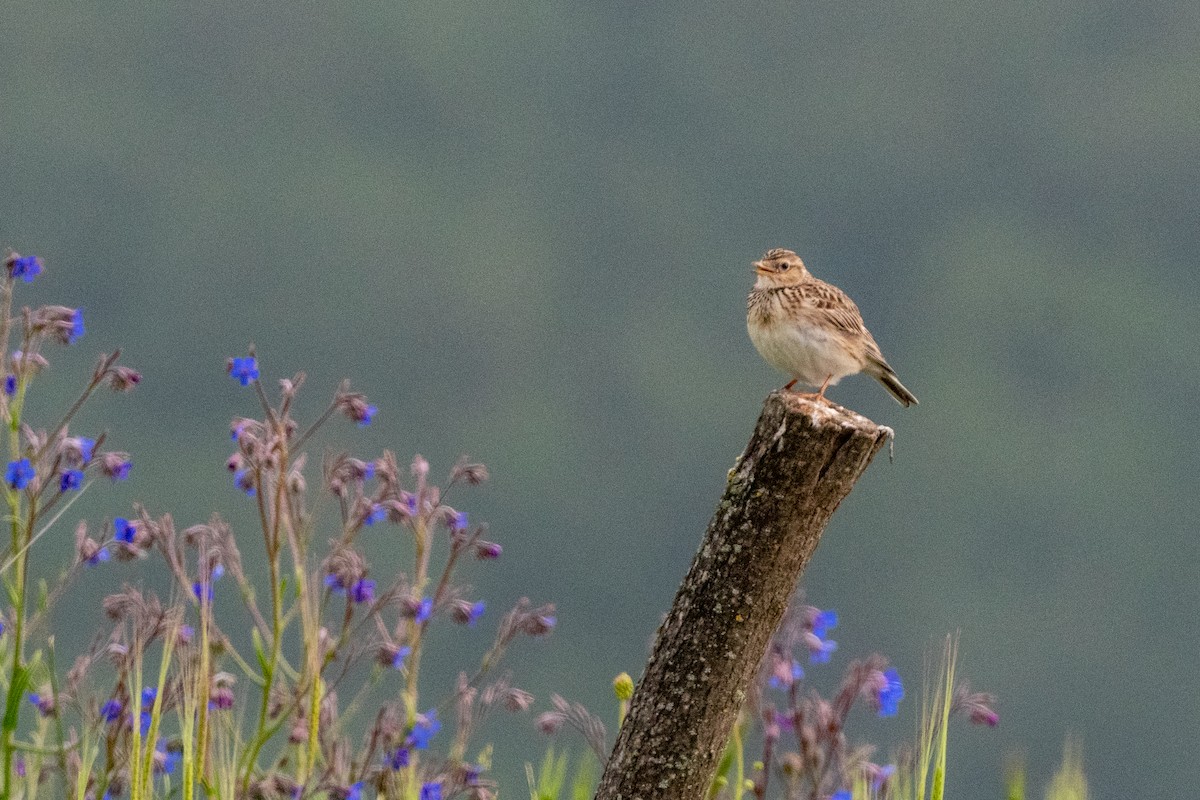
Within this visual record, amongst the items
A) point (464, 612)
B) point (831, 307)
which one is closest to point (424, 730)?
point (464, 612)

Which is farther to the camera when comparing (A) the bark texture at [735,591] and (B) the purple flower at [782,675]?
(B) the purple flower at [782,675]

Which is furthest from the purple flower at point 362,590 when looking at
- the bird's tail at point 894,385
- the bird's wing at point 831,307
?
the bird's tail at point 894,385

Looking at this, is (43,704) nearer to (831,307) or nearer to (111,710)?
(111,710)

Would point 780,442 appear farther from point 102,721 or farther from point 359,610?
point 102,721

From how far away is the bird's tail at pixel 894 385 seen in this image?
6.23 metres

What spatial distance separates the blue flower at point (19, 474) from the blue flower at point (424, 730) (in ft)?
5.89

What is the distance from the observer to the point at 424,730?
6.03 metres

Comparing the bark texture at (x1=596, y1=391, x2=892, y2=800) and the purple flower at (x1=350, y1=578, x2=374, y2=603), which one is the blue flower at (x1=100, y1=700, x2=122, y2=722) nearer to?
the purple flower at (x1=350, y1=578, x2=374, y2=603)

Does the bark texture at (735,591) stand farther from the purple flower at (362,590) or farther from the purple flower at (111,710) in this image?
the purple flower at (111,710)

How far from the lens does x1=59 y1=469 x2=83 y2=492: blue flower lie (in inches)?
204

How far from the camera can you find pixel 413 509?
19.0 feet

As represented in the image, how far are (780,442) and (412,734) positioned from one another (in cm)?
253

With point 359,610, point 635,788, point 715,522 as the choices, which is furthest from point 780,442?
point 359,610

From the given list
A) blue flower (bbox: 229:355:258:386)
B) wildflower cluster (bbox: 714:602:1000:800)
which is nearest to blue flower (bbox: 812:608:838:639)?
wildflower cluster (bbox: 714:602:1000:800)
